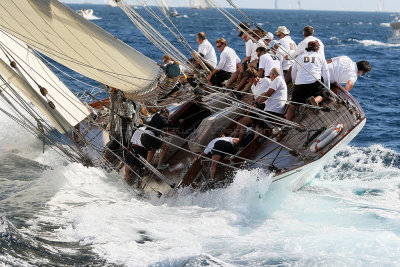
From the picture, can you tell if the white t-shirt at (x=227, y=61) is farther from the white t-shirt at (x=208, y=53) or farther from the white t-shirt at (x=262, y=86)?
the white t-shirt at (x=262, y=86)

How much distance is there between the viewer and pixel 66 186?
9719mm

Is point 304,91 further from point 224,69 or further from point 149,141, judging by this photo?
point 149,141

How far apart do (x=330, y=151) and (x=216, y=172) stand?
164 centimetres

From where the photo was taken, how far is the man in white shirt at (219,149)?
886 cm

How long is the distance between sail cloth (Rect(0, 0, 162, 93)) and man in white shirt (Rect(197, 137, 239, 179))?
1234 millimetres

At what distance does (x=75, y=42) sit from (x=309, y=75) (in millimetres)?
3571

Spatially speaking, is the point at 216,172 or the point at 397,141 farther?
the point at 397,141

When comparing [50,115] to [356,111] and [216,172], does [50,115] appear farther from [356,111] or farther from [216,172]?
→ [356,111]

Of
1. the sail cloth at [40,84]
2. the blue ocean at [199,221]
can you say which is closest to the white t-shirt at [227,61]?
the blue ocean at [199,221]

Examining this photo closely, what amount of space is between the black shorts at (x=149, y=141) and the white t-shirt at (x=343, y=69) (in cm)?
300

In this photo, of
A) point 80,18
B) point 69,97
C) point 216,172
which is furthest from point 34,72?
point 216,172

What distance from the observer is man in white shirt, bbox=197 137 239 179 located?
29.1 feet

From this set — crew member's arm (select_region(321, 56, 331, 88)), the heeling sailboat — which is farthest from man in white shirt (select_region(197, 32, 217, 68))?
crew member's arm (select_region(321, 56, 331, 88))

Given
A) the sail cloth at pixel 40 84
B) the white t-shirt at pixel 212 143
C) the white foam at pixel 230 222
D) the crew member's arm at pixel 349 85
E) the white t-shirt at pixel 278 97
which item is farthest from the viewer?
the crew member's arm at pixel 349 85
